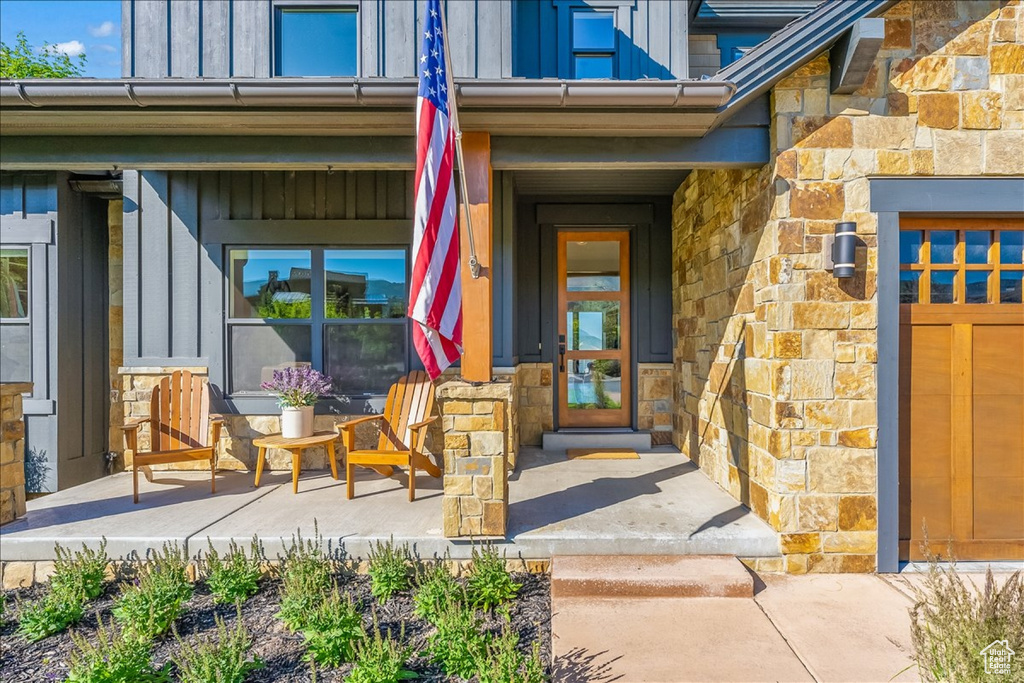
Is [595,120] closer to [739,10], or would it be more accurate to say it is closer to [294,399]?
[294,399]

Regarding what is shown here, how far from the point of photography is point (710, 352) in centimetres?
430

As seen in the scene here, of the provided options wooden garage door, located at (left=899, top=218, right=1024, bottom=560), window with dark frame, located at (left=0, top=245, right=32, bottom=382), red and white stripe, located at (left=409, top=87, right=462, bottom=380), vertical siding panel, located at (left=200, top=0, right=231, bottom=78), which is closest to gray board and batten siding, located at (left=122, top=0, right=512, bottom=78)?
vertical siding panel, located at (left=200, top=0, right=231, bottom=78)

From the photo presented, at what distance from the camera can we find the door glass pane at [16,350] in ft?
16.1

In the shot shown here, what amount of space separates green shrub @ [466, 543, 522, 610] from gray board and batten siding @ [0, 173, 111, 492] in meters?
4.64

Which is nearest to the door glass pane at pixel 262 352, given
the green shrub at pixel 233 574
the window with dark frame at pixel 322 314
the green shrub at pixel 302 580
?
the window with dark frame at pixel 322 314

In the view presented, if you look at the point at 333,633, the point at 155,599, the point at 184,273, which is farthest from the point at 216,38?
the point at 333,633

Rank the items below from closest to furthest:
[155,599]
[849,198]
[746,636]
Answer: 1. [746,636]
2. [155,599]
3. [849,198]

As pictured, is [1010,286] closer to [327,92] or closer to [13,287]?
[327,92]

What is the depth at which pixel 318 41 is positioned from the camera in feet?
15.3

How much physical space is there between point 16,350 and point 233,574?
3998 mm

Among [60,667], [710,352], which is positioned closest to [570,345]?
[710,352]

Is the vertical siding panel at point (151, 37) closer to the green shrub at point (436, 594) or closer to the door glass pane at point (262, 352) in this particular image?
the door glass pane at point (262, 352)

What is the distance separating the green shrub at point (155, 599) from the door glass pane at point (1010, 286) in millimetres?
4845

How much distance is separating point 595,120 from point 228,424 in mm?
3988
